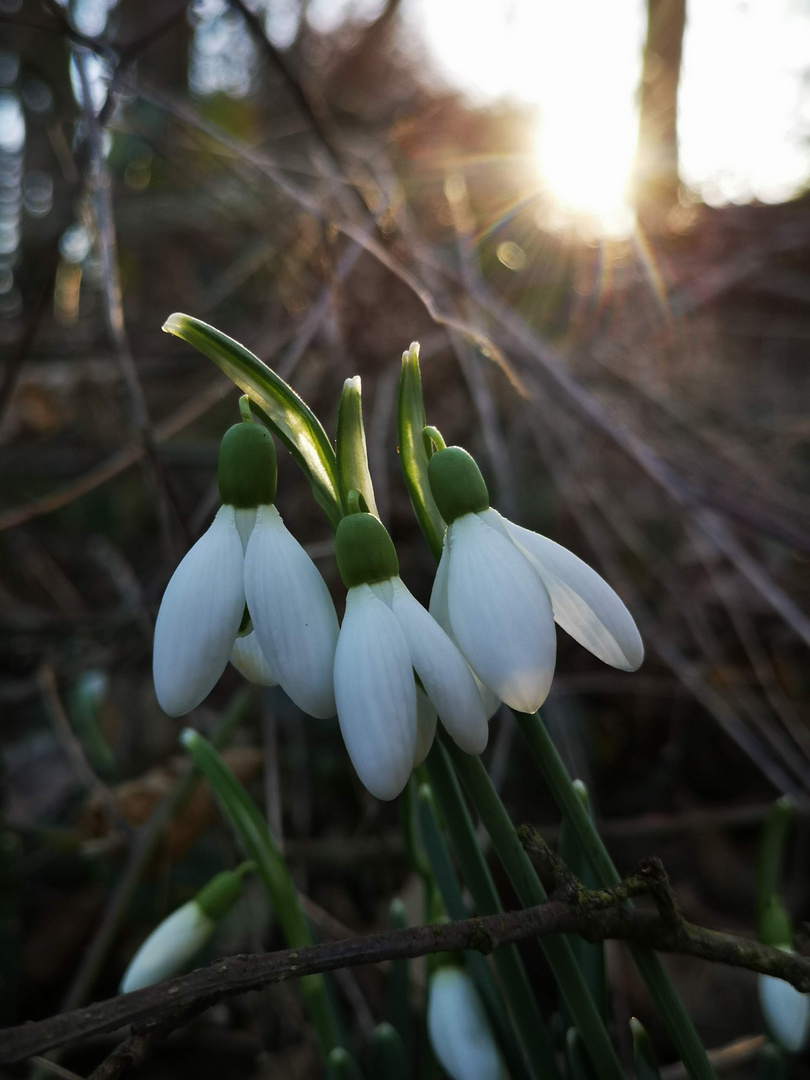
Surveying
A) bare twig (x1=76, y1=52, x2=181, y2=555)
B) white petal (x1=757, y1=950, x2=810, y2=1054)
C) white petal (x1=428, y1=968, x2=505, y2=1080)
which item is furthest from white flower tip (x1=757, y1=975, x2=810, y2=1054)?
bare twig (x1=76, y1=52, x2=181, y2=555)

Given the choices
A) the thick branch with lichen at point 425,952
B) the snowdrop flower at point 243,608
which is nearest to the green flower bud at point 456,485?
the snowdrop flower at point 243,608

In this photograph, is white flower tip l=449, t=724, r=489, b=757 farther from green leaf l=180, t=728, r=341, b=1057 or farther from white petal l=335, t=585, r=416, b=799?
green leaf l=180, t=728, r=341, b=1057

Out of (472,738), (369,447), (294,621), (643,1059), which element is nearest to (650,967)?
(643,1059)

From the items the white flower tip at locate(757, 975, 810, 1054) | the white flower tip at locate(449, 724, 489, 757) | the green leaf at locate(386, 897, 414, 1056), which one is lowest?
the white flower tip at locate(757, 975, 810, 1054)

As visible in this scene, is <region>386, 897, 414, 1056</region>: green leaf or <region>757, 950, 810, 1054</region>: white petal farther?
<region>386, 897, 414, 1056</region>: green leaf

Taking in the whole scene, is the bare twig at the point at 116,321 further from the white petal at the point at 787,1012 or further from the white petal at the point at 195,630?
the white petal at the point at 787,1012

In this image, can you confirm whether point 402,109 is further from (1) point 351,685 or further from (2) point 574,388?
(1) point 351,685

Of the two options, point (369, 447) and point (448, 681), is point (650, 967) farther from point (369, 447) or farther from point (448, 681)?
point (369, 447)
